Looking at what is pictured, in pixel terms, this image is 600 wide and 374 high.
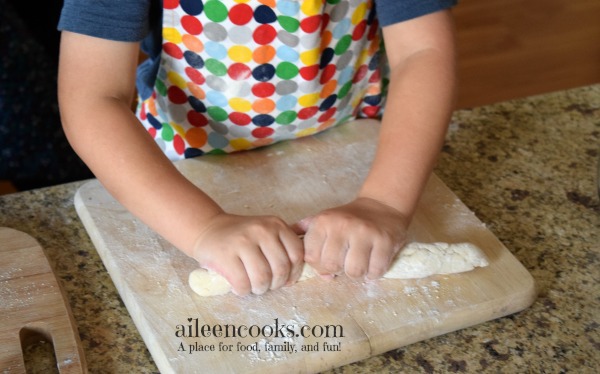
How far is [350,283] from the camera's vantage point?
74 centimetres

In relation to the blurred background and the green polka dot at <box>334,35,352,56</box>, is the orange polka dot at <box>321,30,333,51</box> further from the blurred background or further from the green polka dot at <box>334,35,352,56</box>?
the blurred background

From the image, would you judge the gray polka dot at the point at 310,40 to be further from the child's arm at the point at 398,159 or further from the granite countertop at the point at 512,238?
the granite countertop at the point at 512,238

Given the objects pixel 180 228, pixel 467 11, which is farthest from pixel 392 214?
pixel 467 11

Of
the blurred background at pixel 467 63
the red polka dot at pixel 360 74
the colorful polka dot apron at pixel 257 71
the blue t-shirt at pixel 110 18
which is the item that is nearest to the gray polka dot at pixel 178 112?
the colorful polka dot apron at pixel 257 71

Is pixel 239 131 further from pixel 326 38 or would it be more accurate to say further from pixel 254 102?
pixel 326 38

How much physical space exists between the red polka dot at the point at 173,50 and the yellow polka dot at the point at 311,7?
0.14 meters

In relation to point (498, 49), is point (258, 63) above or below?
above

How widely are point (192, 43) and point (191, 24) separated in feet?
0.07

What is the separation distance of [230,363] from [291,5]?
15.7 inches

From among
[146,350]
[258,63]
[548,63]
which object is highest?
[258,63]

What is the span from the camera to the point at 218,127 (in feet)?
3.09

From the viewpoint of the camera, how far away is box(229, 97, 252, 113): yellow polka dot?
0.92 meters

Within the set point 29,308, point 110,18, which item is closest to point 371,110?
point 110,18

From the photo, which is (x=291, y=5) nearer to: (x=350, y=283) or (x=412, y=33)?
(x=412, y=33)
